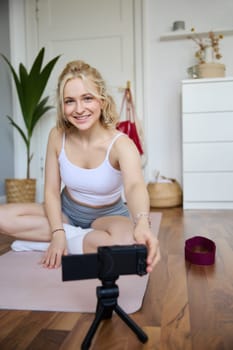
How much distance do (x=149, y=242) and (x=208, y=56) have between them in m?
2.72

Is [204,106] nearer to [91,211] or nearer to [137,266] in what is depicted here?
[91,211]

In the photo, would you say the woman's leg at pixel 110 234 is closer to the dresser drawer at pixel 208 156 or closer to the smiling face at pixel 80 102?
the smiling face at pixel 80 102

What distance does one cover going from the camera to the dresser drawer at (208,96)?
8.96 feet

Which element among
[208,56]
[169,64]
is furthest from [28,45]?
[208,56]

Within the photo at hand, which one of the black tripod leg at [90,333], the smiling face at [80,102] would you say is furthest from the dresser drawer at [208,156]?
the black tripod leg at [90,333]

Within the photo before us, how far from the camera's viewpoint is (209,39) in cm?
311

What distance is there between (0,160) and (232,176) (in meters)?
2.07

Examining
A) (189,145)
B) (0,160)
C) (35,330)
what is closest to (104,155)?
(35,330)

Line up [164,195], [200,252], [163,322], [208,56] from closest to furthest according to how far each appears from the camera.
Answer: [163,322] < [200,252] < [164,195] < [208,56]

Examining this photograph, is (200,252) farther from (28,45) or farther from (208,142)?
(28,45)

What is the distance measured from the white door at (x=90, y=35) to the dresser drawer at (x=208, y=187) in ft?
3.05

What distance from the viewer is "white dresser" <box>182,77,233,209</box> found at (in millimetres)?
2746

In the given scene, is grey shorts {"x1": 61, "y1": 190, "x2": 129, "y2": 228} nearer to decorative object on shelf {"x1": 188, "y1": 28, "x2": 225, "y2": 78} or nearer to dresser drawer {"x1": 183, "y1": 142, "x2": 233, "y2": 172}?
dresser drawer {"x1": 183, "y1": 142, "x2": 233, "y2": 172}

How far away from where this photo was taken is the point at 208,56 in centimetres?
304
